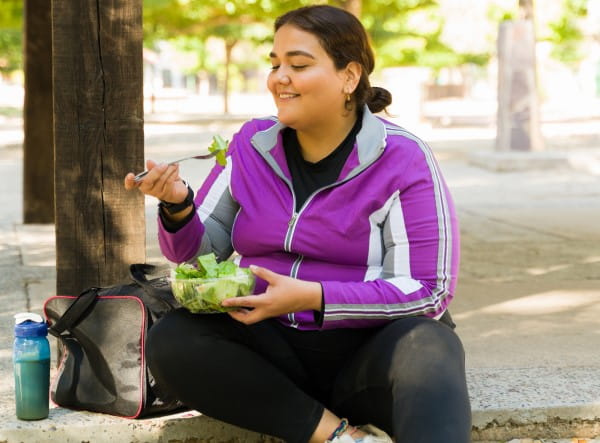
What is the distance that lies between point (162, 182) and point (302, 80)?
19.8 inches

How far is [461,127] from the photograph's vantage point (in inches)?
918

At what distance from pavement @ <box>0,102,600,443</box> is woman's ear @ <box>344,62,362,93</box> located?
110 cm

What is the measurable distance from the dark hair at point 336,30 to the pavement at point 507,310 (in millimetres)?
1177

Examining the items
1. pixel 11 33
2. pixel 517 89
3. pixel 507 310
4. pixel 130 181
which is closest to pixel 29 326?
pixel 130 181

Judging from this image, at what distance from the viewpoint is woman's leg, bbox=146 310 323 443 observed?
296 cm

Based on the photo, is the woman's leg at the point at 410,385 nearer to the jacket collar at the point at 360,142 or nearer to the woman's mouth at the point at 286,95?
the jacket collar at the point at 360,142

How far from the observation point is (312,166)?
3250 mm

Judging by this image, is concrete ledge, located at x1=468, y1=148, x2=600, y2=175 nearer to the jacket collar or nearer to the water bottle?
the jacket collar

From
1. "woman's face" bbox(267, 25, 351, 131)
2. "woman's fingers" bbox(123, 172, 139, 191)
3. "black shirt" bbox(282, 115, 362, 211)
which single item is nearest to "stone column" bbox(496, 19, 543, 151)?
"black shirt" bbox(282, 115, 362, 211)

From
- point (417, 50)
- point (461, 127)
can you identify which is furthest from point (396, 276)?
point (417, 50)

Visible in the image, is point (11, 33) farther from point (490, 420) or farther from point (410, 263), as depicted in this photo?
point (410, 263)

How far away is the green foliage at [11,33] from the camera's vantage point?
1504 cm

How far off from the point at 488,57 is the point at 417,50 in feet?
17.9

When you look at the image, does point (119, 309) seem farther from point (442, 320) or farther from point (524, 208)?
point (524, 208)
